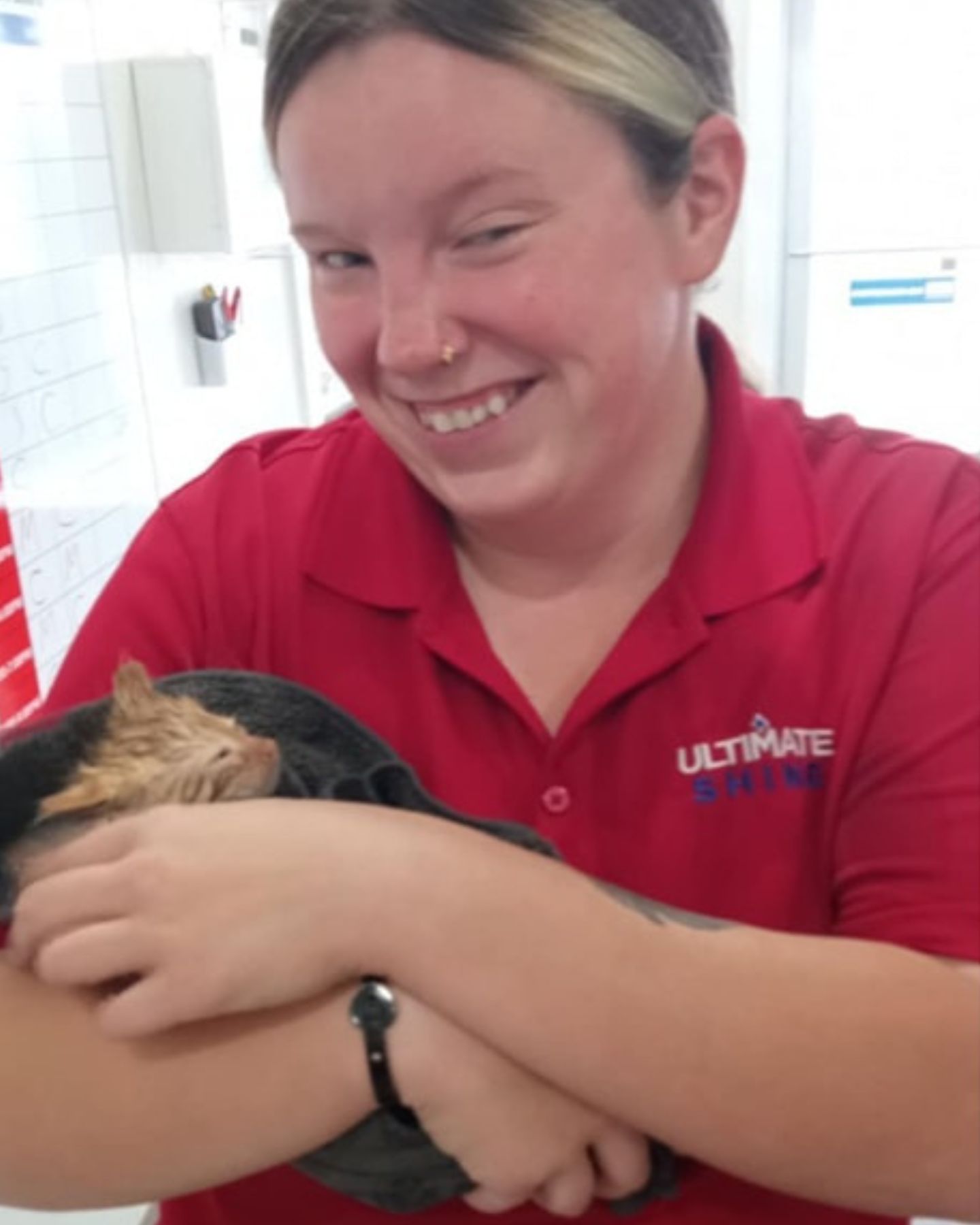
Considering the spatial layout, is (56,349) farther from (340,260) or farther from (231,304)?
(340,260)

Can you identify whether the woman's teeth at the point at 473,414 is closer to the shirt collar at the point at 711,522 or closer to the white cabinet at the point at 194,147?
the shirt collar at the point at 711,522

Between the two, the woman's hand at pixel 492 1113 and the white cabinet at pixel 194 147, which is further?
the white cabinet at pixel 194 147

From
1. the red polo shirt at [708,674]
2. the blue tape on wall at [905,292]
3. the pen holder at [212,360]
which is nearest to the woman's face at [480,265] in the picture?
the red polo shirt at [708,674]

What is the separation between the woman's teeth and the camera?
2.68 feet

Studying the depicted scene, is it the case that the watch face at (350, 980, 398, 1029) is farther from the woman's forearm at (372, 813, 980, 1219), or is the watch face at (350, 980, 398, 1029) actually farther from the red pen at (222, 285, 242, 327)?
the red pen at (222, 285, 242, 327)

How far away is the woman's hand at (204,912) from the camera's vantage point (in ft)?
2.18

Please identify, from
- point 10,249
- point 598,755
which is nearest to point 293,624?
point 598,755

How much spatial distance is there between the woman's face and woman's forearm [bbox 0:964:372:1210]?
0.36 m

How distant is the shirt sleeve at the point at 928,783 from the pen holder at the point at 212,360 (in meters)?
1.42

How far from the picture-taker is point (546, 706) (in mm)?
885

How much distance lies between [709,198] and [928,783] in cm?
41

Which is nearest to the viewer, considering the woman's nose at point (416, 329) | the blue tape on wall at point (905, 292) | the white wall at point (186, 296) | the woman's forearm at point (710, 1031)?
the woman's forearm at point (710, 1031)

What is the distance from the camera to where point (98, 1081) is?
70cm

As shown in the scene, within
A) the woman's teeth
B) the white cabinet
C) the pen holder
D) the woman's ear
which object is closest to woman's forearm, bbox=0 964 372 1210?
the woman's teeth
